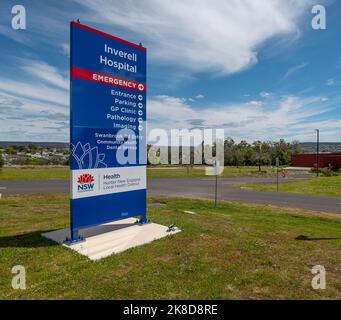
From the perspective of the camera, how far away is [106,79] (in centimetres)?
755

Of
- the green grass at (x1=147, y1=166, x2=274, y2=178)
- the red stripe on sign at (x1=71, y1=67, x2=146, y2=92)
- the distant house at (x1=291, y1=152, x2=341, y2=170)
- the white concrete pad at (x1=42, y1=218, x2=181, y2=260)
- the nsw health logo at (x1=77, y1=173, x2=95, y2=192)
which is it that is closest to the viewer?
the white concrete pad at (x1=42, y1=218, x2=181, y2=260)

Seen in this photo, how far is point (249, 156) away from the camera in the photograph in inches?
2862

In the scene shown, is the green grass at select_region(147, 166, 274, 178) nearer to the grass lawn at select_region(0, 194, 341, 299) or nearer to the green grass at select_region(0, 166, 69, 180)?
→ the green grass at select_region(0, 166, 69, 180)

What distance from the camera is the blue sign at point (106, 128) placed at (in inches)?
273

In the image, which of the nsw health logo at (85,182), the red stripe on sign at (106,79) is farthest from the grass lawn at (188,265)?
the red stripe on sign at (106,79)

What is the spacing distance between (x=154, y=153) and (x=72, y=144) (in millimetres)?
39964

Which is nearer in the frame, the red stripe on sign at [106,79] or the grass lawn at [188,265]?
the grass lawn at [188,265]

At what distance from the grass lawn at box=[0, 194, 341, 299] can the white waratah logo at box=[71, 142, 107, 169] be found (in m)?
1.98

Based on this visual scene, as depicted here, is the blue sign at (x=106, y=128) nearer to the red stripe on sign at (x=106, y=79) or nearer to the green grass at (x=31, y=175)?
the red stripe on sign at (x=106, y=79)

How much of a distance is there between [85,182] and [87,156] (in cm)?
63

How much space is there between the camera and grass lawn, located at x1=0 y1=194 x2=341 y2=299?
15.4 ft

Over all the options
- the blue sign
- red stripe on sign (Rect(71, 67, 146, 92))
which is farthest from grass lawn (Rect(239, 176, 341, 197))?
red stripe on sign (Rect(71, 67, 146, 92))

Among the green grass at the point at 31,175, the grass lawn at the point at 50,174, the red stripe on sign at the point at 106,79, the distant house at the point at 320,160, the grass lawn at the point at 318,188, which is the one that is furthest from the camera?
the distant house at the point at 320,160

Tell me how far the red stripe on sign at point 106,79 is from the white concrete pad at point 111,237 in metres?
3.86
